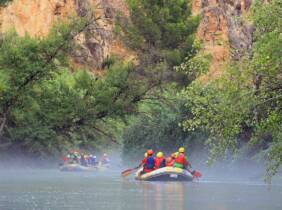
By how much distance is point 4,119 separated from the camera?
4975 cm

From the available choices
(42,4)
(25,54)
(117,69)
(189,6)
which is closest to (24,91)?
(25,54)

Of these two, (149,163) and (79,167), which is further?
(79,167)

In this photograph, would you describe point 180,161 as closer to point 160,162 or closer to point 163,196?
point 160,162

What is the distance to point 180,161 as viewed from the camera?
136ft

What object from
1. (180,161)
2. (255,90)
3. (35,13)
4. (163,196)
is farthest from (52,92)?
(35,13)

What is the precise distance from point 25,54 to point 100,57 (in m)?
32.8

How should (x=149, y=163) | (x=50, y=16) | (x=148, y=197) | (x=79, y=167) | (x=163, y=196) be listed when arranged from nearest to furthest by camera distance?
(x=148, y=197), (x=163, y=196), (x=149, y=163), (x=79, y=167), (x=50, y=16)

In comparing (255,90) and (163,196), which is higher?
(255,90)

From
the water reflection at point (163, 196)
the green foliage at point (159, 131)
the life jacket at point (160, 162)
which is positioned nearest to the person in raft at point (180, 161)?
the life jacket at point (160, 162)

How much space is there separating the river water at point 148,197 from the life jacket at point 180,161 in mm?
2923

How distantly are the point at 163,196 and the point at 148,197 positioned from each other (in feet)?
2.43

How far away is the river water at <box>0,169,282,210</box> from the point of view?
81.6 feet

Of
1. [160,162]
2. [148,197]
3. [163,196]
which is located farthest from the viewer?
[160,162]

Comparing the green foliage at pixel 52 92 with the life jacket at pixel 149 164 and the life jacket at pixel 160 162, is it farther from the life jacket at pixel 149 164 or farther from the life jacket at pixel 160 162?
the life jacket at pixel 160 162
